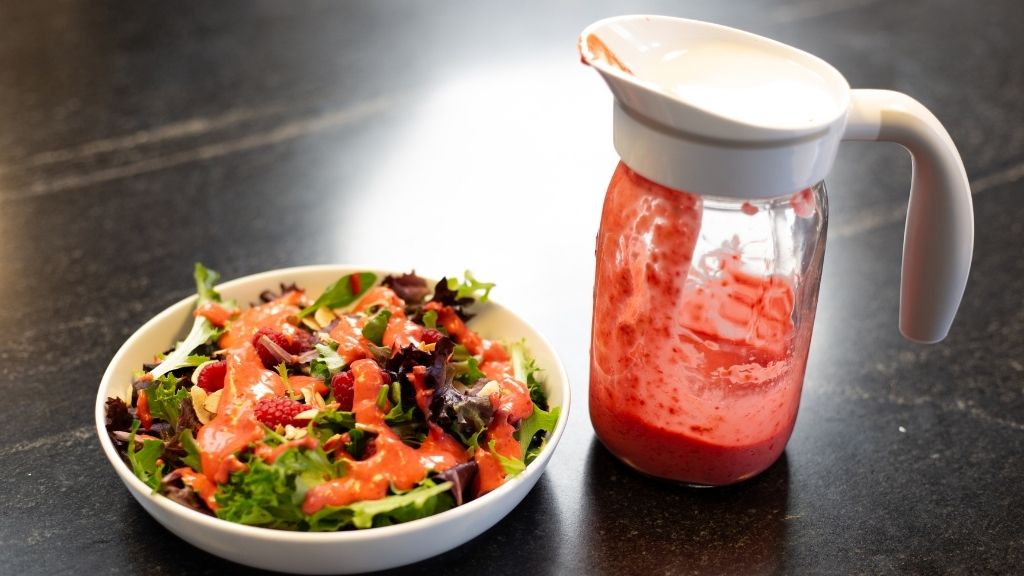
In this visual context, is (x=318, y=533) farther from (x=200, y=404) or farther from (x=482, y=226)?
(x=482, y=226)

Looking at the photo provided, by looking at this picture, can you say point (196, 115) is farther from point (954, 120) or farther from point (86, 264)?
point (954, 120)

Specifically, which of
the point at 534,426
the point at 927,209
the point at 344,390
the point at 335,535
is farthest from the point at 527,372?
the point at 927,209

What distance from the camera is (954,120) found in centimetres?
194

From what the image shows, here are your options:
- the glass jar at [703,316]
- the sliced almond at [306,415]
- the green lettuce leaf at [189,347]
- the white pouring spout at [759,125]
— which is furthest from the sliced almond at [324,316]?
the white pouring spout at [759,125]

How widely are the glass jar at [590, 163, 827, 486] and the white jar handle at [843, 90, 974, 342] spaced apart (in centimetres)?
9

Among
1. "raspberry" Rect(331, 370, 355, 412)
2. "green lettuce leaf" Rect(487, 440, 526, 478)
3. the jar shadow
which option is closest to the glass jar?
the jar shadow

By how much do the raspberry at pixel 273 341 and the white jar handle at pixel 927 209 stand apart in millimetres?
594

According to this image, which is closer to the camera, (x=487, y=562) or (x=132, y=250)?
(x=487, y=562)

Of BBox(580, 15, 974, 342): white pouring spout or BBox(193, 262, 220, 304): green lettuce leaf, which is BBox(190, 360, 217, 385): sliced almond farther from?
BBox(580, 15, 974, 342): white pouring spout

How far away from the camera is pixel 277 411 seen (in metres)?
0.97

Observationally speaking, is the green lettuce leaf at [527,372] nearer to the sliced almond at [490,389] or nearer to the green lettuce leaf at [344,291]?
Result: the sliced almond at [490,389]

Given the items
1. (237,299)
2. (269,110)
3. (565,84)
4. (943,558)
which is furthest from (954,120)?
(237,299)

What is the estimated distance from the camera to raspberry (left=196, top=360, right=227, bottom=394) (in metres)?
1.04

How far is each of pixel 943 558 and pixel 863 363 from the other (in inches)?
13.5
